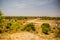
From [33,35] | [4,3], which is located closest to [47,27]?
[33,35]

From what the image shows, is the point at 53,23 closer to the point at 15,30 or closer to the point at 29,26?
the point at 29,26

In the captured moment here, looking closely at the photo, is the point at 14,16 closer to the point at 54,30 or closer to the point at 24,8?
the point at 24,8

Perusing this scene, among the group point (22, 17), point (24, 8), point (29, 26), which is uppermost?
point (24, 8)

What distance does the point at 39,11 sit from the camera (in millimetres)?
2391

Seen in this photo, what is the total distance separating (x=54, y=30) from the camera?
2346mm

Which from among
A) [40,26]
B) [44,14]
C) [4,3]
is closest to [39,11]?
[44,14]

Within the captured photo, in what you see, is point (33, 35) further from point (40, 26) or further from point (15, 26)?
point (15, 26)

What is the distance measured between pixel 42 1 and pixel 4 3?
0.68 m

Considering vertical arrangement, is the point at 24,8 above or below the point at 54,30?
above

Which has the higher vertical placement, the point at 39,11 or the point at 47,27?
the point at 39,11

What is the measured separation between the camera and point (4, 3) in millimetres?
2391

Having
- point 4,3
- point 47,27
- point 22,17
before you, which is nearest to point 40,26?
point 47,27

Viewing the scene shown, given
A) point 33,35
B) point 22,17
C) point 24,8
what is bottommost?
point 33,35

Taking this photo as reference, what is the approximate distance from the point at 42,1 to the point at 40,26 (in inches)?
17.6
